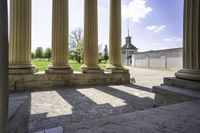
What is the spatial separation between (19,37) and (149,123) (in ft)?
32.8

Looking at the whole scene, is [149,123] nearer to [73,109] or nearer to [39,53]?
[73,109]

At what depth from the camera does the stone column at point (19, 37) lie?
10.8 metres

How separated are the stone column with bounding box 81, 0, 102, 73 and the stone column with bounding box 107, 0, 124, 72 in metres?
1.54

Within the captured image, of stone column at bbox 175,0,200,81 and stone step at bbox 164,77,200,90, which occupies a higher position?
stone column at bbox 175,0,200,81

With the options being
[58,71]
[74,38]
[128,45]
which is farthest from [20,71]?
[128,45]

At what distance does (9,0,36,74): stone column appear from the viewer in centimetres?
1081

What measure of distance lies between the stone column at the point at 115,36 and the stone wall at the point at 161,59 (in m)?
18.8

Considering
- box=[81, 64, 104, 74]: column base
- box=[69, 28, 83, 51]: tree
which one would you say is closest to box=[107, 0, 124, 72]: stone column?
box=[81, 64, 104, 74]: column base

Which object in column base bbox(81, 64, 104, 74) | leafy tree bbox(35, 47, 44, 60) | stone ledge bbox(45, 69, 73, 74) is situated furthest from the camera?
leafy tree bbox(35, 47, 44, 60)

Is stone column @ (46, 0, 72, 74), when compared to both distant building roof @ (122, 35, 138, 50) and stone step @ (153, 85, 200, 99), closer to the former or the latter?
stone step @ (153, 85, 200, 99)

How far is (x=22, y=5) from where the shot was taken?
10.9 m

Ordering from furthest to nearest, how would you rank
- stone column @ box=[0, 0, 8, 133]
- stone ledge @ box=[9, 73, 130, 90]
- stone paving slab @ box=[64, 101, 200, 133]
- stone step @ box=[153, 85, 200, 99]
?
stone ledge @ box=[9, 73, 130, 90], stone step @ box=[153, 85, 200, 99], stone paving slab @ box=[64, 101, 200, 133], stone column @ box=[0, 0, 8, 133]

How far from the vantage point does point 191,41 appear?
5.68 meters

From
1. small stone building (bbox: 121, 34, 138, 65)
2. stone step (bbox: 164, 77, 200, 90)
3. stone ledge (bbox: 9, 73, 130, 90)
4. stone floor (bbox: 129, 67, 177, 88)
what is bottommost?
stone floor (bbox: 129, 67, 177, 88)
